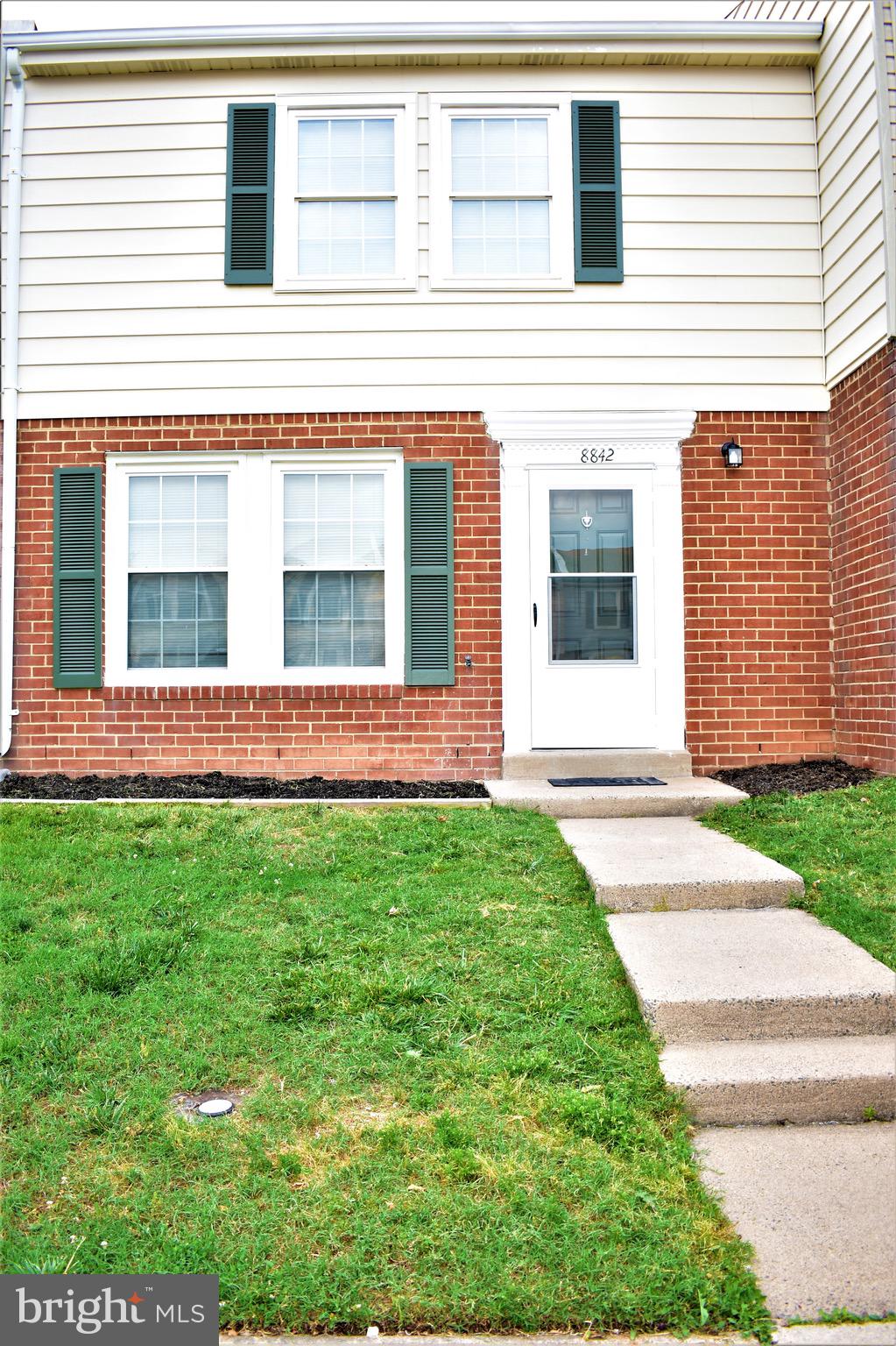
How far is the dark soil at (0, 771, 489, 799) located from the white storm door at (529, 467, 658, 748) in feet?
3.23

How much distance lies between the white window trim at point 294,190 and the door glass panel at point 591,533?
1999 millimetres

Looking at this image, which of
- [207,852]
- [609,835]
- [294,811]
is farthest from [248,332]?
[609,835]

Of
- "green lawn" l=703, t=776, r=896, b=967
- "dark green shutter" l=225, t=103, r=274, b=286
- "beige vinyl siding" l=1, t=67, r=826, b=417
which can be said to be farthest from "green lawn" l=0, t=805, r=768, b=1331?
"dark green shutter" l=225, t=103, r=274, b=286

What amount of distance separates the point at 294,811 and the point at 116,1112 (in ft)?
9.72

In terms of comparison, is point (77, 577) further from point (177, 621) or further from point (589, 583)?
point (589, 583)

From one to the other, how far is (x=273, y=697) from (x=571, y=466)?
9.10ft

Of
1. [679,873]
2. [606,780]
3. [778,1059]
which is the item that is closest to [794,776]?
[606,780]

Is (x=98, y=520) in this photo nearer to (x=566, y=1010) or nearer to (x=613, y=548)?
(x=613, y=548)

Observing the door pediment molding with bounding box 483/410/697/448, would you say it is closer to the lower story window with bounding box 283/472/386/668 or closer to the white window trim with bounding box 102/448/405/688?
the white window trim with bounding box 102/448/405/688

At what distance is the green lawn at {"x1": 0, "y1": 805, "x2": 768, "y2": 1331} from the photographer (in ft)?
7.07

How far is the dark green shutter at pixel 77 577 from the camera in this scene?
715 centimetres

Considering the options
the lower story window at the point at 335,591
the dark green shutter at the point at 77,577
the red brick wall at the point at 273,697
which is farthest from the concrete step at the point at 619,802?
the dark green shutter at the point at 77,577

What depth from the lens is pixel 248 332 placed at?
7176 mm

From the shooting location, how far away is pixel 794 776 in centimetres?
659
